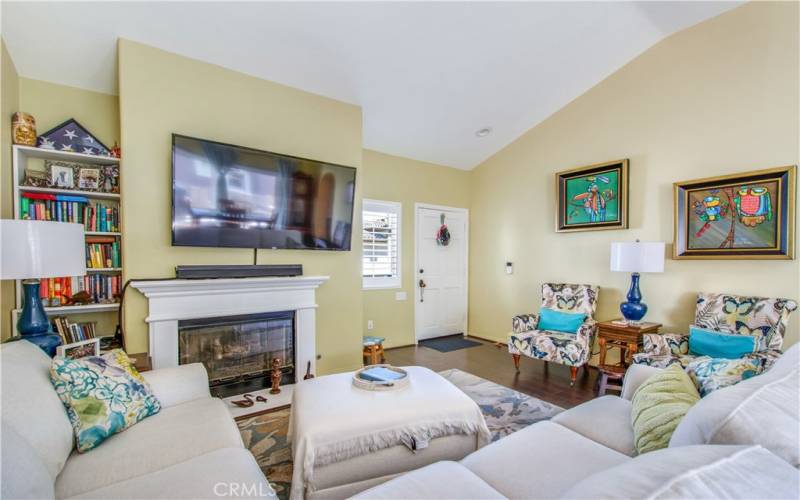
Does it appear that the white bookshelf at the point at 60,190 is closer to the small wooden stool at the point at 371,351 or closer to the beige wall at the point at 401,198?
the small wooden stool at the point at 371,351

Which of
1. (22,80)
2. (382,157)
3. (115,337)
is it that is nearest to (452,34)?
(382,157)

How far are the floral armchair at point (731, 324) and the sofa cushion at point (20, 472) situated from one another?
3431 mm

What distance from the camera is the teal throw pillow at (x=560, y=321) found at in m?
3.68

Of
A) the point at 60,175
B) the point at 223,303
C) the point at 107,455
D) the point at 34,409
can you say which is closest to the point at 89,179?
the point at 60,175

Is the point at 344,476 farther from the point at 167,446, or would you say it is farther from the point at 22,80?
the point at 22,80

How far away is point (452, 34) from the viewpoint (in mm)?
3008

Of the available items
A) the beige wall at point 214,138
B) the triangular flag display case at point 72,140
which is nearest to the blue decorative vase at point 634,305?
the beige wall at point 214,138

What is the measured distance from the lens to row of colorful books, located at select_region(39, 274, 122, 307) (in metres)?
2.57

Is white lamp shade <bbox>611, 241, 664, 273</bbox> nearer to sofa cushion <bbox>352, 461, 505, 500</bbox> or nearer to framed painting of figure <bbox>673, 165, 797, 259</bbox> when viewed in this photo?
framed painting of figure <bbox>673, 165, 797, 259</bbox>

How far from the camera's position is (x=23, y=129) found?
2.54 m

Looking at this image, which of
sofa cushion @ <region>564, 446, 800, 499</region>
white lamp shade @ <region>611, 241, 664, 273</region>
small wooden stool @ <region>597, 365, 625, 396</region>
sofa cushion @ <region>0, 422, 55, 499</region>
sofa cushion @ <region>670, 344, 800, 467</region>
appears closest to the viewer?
sofa cushion @ <region>564, 446, 800, 499</region>

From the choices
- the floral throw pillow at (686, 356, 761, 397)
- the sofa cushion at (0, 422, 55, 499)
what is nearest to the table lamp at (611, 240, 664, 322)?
the floral throw pillow at (686, 356, 761, 397)

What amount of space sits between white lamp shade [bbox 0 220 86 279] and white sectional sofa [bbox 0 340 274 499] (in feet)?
1.41

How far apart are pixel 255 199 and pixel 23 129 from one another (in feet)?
5.23
